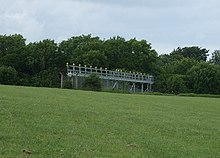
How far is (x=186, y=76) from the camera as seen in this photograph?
9000 cm

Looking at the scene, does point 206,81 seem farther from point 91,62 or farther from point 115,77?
point 91,62

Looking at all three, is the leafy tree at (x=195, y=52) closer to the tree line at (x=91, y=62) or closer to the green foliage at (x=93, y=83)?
the tree line at (x=91, y=62)

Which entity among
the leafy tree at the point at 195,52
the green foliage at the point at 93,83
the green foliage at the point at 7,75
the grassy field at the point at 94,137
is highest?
the leafy tree at the point at 195,52

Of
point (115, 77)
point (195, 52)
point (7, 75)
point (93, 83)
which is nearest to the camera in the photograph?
point (93, 83)

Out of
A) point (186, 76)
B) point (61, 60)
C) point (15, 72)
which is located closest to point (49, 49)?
point (61, 60)

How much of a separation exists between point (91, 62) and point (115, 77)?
8085 millimetres

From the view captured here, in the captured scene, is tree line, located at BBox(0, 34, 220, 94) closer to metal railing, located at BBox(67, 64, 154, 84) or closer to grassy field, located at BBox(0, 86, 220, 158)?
metal railing, located at BBox(67, 64, 154, 84)

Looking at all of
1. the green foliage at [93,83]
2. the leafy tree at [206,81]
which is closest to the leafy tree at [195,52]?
the leafy tree at [206,81]

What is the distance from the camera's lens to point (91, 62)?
8531 centimetres

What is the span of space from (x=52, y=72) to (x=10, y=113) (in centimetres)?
6904

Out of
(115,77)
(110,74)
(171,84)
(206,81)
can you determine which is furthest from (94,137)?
(206,81)

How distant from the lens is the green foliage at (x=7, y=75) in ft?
250

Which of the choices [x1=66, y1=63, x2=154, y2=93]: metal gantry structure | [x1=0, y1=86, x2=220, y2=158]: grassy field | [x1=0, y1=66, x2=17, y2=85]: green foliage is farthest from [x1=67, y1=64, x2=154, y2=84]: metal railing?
[x1=0, y1=86, x2=220, y2=158]: grassy field

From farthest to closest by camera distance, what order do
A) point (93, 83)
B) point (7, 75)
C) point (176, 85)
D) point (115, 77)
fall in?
point (176, 85)
point (115, 77)
point (7, 75)
point (93, 83)
